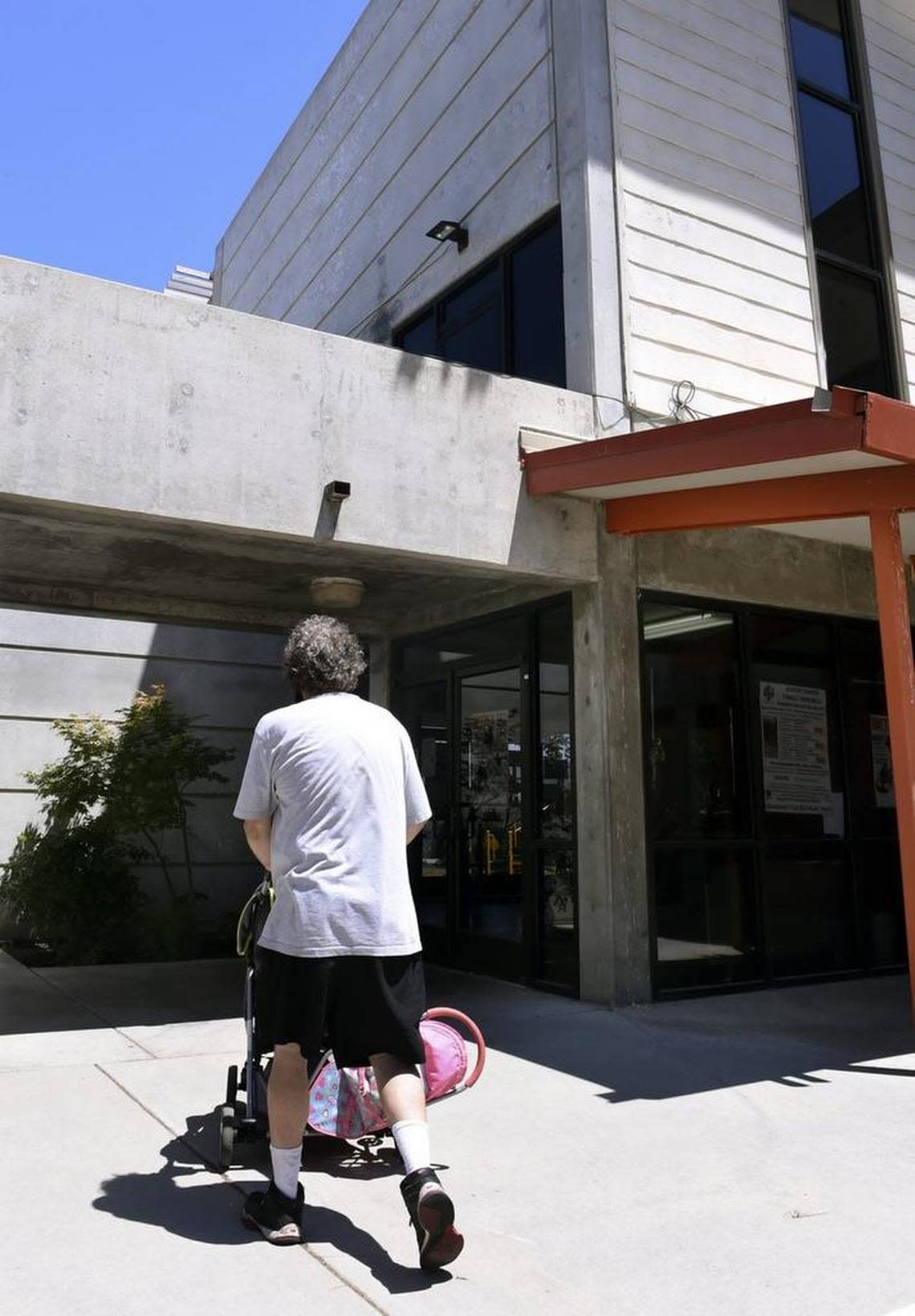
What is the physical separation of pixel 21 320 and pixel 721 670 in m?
4.89

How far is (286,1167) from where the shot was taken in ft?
9.27

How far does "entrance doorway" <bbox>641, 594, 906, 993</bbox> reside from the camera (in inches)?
267

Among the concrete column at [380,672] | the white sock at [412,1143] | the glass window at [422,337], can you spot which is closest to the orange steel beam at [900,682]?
the white sock at [412,1143]

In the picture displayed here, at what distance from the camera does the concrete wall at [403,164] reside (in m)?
8.09

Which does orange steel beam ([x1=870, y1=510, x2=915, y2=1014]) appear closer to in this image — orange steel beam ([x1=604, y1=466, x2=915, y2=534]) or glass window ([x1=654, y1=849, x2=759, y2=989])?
orange steel beam ([x1=604, y1=466, x2=915, y2=534])

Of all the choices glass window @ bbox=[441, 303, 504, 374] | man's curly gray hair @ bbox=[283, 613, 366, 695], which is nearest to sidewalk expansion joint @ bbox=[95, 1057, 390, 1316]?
man's curly gray hair @ bbox=[283, 613, 366, 695]

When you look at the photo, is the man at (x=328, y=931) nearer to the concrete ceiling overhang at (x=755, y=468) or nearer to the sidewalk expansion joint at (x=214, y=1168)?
the sidewalk expansion joint at (x=214, y=1168)

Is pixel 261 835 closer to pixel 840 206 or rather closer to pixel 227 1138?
pixel 227 1138

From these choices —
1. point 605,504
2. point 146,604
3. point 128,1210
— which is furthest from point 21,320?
point 128,1210

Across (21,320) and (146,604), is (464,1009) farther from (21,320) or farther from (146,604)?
(21,320)

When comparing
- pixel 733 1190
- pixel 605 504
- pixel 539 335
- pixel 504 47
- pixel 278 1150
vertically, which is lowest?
pixel 733 1190

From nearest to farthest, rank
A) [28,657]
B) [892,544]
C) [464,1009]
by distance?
[892,544] → [464,1009] → [28,657]

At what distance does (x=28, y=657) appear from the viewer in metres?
9.78

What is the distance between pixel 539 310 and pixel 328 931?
6172 millimetres
